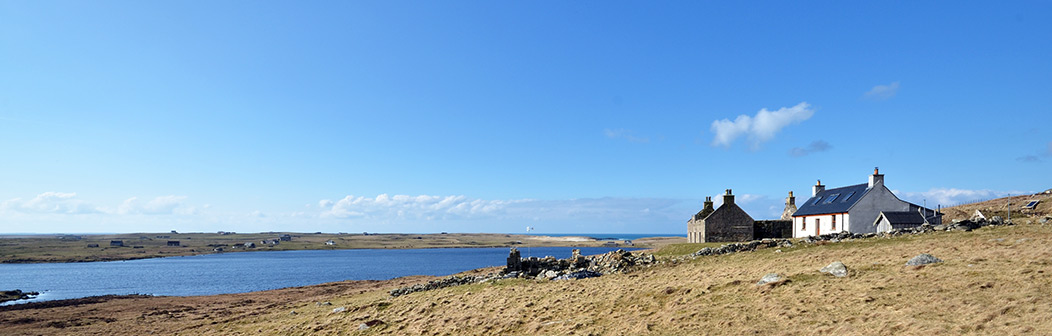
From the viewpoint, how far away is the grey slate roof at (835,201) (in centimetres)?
4856

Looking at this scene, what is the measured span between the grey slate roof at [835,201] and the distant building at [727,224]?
228 inches

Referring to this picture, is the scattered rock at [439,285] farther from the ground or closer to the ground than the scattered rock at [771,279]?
closer to the ground

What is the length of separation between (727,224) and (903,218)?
15522mm

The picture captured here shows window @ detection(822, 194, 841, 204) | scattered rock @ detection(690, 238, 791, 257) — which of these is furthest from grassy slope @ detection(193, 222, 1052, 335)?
window @ detection(822, 194, 841, 204)

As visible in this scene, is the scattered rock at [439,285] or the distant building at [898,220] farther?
the distant building at [898,220]

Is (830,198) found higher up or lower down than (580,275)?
higher up

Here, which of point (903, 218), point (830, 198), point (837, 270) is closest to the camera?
point (837, 270)

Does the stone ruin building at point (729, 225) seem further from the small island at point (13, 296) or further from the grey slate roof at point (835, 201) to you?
the small island at point (13, 296)

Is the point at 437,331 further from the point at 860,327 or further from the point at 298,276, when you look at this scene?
the point at 298,276

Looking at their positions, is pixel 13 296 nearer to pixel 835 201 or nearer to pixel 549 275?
pixel 549 275

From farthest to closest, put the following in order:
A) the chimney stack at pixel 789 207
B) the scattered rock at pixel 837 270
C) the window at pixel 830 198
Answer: the chimney stack at pixel 789 207 → the window at pixel 830 198 → the scattered rock at pixel 837 270

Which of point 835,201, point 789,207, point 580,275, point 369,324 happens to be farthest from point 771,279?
point 789,207

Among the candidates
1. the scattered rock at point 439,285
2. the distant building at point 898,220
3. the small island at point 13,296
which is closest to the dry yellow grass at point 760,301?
the scattered rock at point 439,285

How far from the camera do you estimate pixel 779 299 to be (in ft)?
65.9
